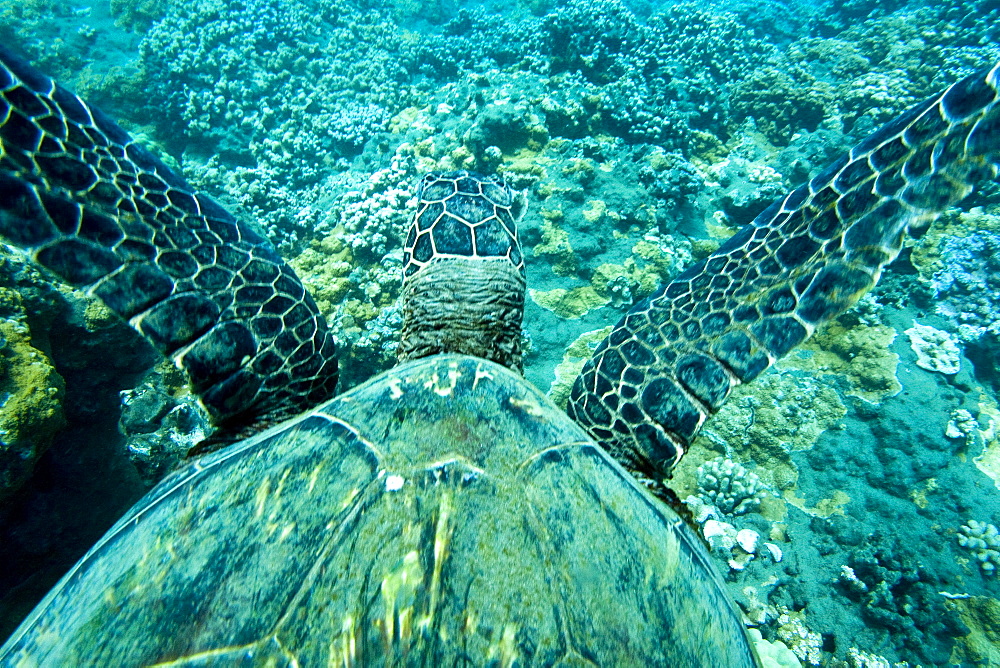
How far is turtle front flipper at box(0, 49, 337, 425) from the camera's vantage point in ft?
5.33

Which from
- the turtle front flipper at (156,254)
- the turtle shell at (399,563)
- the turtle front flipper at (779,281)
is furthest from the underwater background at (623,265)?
the turtle shell at (399,563)

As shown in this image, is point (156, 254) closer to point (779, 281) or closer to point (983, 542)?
point (779, 281)

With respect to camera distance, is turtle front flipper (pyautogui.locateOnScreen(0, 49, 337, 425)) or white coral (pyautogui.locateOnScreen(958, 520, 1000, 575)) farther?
white coral (pyautogui.locateOnScreen(958, 520, 1000, 575))

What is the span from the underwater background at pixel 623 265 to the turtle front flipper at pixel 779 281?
4.39 ft

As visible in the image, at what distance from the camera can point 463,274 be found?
6.85 feet

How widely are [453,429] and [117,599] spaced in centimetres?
90

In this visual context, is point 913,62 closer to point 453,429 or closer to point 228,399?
point 453,429

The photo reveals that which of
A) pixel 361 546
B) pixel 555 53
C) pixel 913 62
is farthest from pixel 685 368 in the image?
pixel 913 62

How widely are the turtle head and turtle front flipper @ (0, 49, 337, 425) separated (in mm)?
580

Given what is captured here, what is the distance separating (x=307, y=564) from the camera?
3.22 ft

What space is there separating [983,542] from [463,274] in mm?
4405

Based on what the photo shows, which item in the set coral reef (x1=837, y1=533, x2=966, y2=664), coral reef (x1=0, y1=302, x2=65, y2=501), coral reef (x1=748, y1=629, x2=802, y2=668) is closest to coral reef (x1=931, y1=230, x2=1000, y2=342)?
coral reef (x1=837, y1=533, x2=966, y2=664)

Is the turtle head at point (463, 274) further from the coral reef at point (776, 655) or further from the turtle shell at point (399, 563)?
the coral reef at point (776, 655)

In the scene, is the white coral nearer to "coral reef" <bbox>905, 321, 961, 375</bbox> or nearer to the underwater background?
the underwater background
